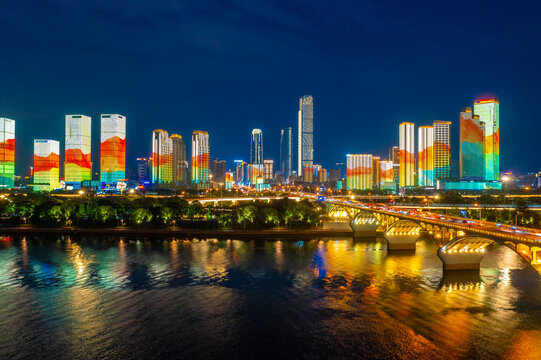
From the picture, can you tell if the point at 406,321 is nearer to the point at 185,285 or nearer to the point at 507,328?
the point at 507,328

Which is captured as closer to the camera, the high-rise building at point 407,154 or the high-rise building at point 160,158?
the high-rise building at point 407,154

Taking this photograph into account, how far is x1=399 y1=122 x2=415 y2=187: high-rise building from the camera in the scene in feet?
501

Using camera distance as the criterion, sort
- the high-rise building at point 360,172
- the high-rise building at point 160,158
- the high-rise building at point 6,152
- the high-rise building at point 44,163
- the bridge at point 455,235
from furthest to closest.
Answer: the high-rise building at point 160,158 → the high-rise building at point 360,172 → the high-rise building at point 44,163 → the high-rise building at point 6,152 → the bridge at point 455,235

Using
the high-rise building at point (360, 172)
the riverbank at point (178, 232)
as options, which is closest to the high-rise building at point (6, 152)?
the riverbank at point (178, 232)

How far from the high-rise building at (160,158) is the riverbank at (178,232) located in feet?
426

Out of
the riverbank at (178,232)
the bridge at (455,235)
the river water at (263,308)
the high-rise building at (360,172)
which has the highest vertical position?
the high-rise building at (360,172)

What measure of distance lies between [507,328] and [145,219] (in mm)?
42151

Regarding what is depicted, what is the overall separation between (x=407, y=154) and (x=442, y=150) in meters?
13.5

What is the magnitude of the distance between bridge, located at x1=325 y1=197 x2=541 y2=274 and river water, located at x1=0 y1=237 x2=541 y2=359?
1.47 m

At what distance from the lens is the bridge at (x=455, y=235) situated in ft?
71.6

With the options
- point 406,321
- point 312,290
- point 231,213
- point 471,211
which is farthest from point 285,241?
point 471,211

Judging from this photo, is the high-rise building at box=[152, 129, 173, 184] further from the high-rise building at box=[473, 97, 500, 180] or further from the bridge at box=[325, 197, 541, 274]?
the bridge at box=[325, 197, 541, 274]

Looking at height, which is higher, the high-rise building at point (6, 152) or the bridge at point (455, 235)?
the high-rise building at point (6, 152)

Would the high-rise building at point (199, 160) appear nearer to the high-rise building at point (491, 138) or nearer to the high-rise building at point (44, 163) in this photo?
the high-rise building at point (44, 163)
